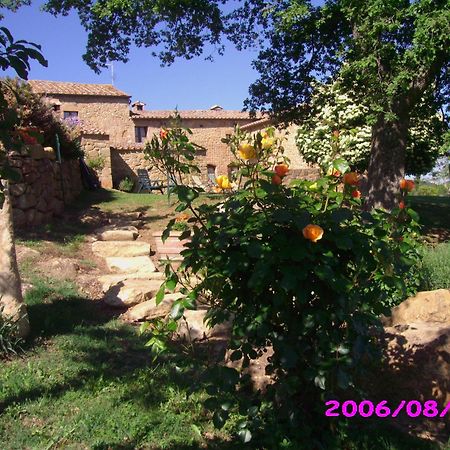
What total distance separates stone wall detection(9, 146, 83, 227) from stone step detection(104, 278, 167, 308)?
8.95 ft

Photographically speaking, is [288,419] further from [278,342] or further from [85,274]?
[85,274]

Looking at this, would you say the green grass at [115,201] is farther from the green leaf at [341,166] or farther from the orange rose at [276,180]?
the green leaf at [341,166]

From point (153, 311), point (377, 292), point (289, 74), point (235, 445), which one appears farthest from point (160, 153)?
point (289, 74)

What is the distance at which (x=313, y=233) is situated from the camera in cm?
183

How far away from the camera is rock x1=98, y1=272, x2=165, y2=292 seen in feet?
19.5

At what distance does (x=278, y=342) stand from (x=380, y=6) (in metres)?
6.49

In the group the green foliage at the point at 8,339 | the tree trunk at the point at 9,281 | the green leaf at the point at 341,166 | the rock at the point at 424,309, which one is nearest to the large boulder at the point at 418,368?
the rock at the point at 424,309

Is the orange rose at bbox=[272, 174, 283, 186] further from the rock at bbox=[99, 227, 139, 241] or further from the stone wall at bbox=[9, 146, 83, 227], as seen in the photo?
the rock at bbox=[99, 227, 139, 241]

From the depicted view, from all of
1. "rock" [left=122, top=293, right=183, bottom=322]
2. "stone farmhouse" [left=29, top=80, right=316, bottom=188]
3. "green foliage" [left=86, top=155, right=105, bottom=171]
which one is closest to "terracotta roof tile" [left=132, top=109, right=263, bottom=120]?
"stone farmhouse" [left=29, top=80, right=316, bottom=188]

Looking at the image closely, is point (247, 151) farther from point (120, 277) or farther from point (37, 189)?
point (37, 189)

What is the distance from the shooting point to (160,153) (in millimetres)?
2193

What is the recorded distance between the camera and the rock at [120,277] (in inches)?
234

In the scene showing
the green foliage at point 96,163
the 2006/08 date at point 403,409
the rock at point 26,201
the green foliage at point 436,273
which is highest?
the green foliage at point 96,163

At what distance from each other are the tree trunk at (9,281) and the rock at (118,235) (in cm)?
401
